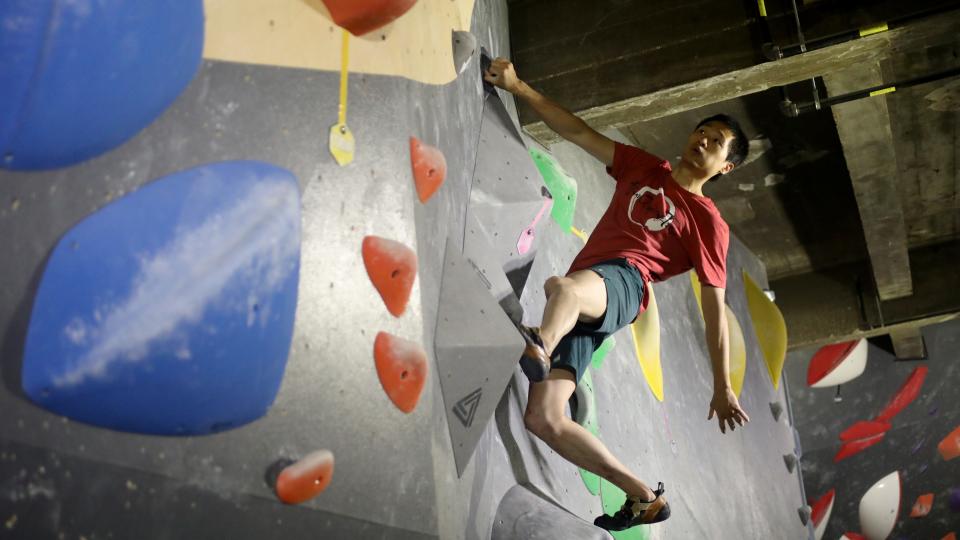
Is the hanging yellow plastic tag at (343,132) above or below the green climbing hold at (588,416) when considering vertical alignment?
above

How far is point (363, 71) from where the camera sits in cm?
183

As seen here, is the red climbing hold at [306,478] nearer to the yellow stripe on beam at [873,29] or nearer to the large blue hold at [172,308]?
the large blue hold at [172,308]

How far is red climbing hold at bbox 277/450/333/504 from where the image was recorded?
1499 millimetres

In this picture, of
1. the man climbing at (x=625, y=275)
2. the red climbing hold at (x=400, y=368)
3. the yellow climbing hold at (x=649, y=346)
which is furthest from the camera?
the yellow climbing hold at (x=649, y=346)

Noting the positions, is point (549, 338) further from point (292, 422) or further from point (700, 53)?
point (700, 53)

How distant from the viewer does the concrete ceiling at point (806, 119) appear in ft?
10.1

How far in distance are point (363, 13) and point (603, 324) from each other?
0.94 meters

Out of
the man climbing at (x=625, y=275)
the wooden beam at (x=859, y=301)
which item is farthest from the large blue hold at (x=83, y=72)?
the wooden beam at (x=859, y=301)

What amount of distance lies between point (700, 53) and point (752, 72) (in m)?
0.17

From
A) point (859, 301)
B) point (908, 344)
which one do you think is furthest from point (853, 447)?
point (859, 301)

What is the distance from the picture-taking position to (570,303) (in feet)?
7.16

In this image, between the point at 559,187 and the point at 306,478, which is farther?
the point at 559,187

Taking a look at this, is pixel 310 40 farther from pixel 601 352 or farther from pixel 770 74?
pixel 770 74

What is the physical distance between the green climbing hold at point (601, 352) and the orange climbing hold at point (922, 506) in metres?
4.33
